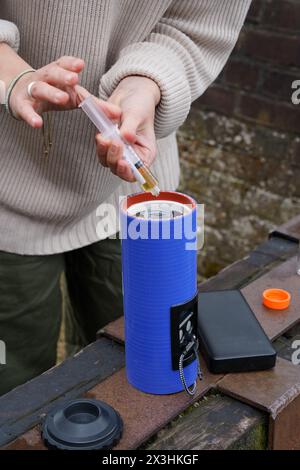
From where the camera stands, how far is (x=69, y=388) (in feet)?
3.23

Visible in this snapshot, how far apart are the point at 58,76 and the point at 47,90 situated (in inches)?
0.9

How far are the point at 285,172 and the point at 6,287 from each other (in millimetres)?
1201

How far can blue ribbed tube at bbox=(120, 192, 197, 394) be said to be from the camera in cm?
87

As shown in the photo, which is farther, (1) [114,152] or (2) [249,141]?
(2) [249,141]

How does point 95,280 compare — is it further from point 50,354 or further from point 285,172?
point 285,172

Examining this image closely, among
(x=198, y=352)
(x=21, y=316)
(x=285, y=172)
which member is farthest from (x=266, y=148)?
(x=198, y=352)

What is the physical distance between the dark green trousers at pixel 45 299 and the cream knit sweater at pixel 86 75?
0.06 metres

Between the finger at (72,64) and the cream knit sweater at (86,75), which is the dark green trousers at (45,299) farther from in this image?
the finger at (72,64)

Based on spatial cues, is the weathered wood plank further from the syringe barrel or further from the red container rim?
the syringe barrel

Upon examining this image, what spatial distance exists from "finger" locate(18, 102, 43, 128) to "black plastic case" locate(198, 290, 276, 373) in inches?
15.0

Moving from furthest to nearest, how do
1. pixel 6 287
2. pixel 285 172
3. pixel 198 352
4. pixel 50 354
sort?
pixel 285 172 < pixel 50 354 < pixel 6 287 < pixel 198 352

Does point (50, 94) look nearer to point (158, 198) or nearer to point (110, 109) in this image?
point (110, 109)

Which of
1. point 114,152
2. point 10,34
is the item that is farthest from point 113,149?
point 10,34

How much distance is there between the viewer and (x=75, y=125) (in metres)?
1.15
